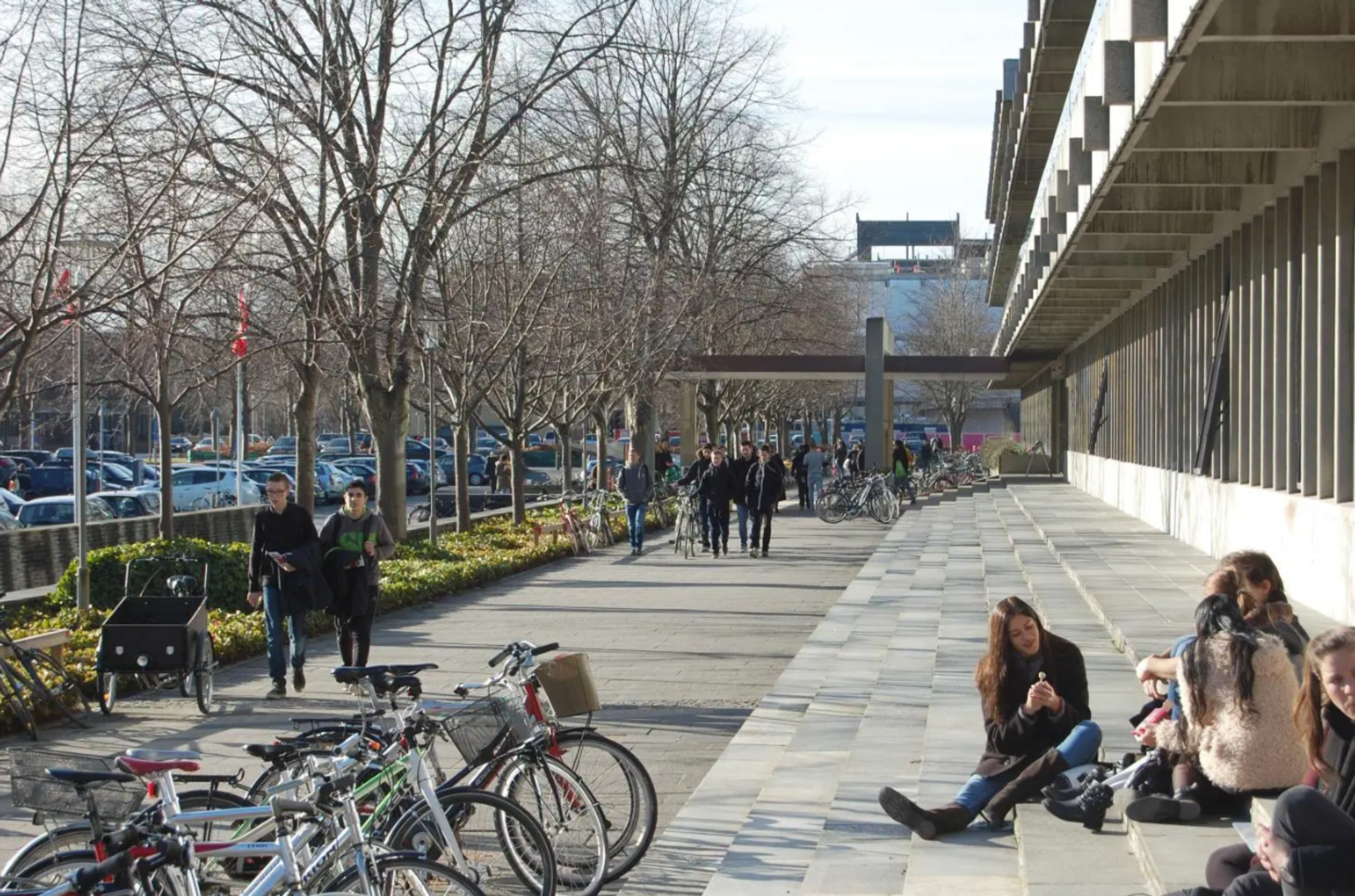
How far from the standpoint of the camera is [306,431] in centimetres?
2006

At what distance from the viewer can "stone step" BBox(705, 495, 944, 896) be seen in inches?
275

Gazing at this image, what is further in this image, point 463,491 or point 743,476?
point 463,491

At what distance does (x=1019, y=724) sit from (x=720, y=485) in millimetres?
18875

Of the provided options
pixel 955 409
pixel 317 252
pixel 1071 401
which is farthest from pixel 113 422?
pixel 317 252

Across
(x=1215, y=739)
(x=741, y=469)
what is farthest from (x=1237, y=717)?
(x=741, y=469)

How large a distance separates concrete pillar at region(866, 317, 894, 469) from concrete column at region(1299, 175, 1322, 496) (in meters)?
29.4

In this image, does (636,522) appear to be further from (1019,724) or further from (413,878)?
(413,878)

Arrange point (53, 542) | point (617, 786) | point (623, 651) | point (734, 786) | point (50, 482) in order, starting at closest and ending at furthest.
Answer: point (617, 786) → point (734, 786) → point (623, 651) → point (53, 542) → point (50, 482)

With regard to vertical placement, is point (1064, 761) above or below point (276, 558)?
below

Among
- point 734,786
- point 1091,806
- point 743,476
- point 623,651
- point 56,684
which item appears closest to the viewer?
point 1091,806

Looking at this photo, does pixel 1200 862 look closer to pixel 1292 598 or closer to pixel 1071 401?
pixel 1292 598

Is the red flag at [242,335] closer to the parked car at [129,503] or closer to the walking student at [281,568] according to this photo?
the walking student at [281,568]

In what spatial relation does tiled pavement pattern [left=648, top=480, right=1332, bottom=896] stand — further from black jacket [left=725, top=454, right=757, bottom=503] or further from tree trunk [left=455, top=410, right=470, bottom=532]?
tree trunk [left=455, top=410, right=470, bottom=532]

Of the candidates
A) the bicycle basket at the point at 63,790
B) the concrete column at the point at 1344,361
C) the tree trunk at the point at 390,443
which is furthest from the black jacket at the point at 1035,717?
the tree trunk at the point at 390,443
